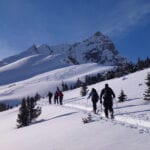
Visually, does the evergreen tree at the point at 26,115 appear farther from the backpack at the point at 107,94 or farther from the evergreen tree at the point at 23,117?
the backpack at the point at 107,94

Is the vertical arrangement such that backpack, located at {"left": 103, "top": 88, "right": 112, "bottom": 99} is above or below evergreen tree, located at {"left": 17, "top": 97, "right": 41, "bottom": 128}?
above

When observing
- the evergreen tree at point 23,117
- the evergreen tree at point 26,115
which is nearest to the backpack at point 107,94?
the evergreen tree at point 23,117

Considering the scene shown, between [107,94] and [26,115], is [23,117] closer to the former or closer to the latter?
[26,115]

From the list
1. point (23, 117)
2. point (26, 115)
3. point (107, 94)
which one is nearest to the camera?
point (107, 94)

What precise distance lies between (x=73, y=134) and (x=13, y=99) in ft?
585

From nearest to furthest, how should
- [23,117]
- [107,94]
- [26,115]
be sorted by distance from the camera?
Answer: 1. [107,94]
2. [23,117]
3. [26,115]

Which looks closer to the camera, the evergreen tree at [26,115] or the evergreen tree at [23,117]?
the evergreen tree at [23,117]

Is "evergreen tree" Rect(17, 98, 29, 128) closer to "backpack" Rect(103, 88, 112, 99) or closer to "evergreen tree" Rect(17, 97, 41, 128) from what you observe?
"evergreen tree" Rect(17, 97, 41, 128)

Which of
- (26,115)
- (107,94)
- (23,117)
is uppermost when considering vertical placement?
(107,94)

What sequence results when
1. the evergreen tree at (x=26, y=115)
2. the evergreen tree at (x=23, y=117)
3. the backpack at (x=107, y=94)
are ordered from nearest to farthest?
the backpack at (x=107, y=94), the evergreen tree at (x=23, y=117), the evergreen tree at (x=26, y=115)

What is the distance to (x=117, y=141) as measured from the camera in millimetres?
10281

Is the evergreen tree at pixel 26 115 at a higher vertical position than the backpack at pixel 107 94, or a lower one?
lower

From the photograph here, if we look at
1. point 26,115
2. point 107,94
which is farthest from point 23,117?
point 107,94

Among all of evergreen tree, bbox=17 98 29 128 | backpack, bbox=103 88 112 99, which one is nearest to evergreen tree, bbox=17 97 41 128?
evergreen tree, bbox=17 98 29 128
